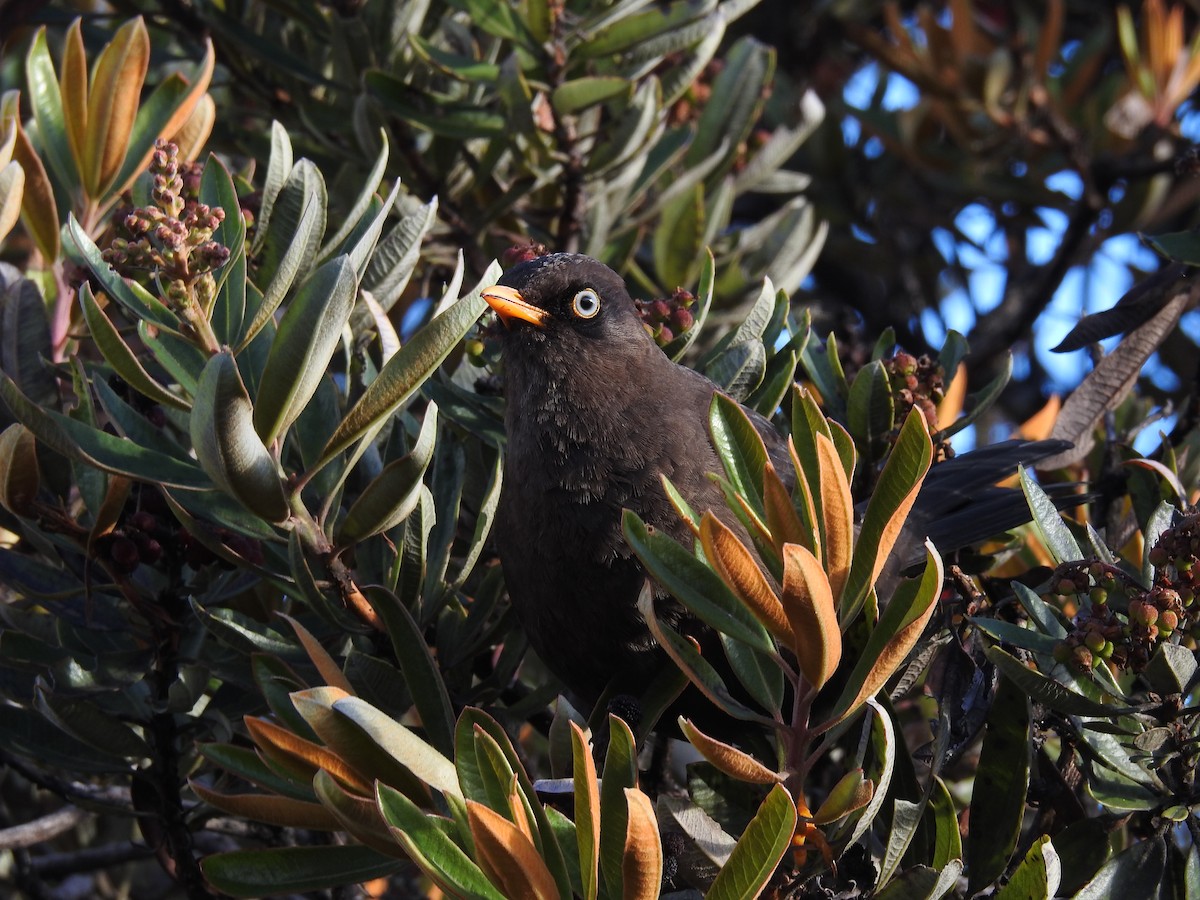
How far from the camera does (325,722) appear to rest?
2.15m

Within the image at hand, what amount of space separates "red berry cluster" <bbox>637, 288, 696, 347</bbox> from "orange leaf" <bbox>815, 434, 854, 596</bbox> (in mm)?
1024

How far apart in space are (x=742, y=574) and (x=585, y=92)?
1822mm

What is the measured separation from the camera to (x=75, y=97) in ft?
9.98

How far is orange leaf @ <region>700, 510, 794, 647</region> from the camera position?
6.11 feet

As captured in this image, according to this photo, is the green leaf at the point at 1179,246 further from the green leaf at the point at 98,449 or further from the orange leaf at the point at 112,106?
the orange leaf at the point at 112,106

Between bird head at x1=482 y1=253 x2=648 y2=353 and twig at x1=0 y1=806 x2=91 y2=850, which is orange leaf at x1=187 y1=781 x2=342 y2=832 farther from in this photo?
bird head at x1=482 y1=253 x2=648 y2=353

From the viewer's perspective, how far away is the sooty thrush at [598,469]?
279cm

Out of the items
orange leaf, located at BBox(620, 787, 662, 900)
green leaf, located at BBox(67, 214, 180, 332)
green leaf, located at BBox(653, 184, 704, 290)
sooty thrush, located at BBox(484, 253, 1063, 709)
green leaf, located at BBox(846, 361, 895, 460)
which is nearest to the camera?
orange leaf, located at BBox(620, 787, 662, 900)

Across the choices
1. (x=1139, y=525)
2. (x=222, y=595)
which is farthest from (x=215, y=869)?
(x=1139, y=525)

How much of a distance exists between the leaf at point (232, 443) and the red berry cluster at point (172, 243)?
0.26 meters

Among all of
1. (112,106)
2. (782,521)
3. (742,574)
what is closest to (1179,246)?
(782,521)

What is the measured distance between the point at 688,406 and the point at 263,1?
5.51 feet

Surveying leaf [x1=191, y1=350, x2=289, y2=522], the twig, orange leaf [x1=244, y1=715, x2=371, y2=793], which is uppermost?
leaf [x1=191, y1=350, x2=289, y2=522]

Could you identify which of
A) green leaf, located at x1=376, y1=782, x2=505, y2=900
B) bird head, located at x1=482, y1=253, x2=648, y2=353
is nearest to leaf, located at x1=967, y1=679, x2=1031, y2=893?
green leaf, located at x1=376, y1=782, x2=505, y2=900
